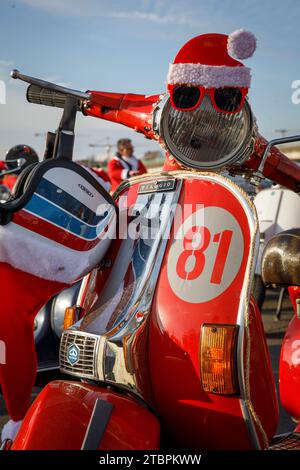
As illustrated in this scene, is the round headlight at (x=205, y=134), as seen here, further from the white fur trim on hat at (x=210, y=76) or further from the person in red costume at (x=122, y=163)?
the person in red costume at (x=122, y=163)

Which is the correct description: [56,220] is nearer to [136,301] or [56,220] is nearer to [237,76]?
[136,301]

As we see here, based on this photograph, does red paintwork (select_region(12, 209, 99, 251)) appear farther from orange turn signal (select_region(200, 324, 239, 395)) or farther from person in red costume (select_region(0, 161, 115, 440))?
orange turn signal (select_region(200, 324, 239, 395))

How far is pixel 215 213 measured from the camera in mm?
1957

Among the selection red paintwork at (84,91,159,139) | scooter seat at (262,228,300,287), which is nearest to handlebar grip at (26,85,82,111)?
red paintwork at (84,91,159,139)

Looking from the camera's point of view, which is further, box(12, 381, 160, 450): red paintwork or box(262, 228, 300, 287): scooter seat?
box(262, 228, 300, 287): scooter seat

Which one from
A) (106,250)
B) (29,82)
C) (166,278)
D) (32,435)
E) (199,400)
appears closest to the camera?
(32,435)

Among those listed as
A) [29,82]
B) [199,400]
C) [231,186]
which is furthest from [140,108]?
[199,400]

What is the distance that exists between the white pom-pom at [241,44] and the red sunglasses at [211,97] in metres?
0.12

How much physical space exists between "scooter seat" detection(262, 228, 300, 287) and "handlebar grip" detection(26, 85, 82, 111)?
104 cm

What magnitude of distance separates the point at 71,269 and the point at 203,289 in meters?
0.43

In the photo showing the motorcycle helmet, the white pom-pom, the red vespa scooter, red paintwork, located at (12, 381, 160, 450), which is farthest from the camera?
the white pom-pom

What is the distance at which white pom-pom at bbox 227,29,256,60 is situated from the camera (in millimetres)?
2008

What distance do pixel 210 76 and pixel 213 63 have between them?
0.05 m

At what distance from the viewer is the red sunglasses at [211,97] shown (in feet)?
6.82
